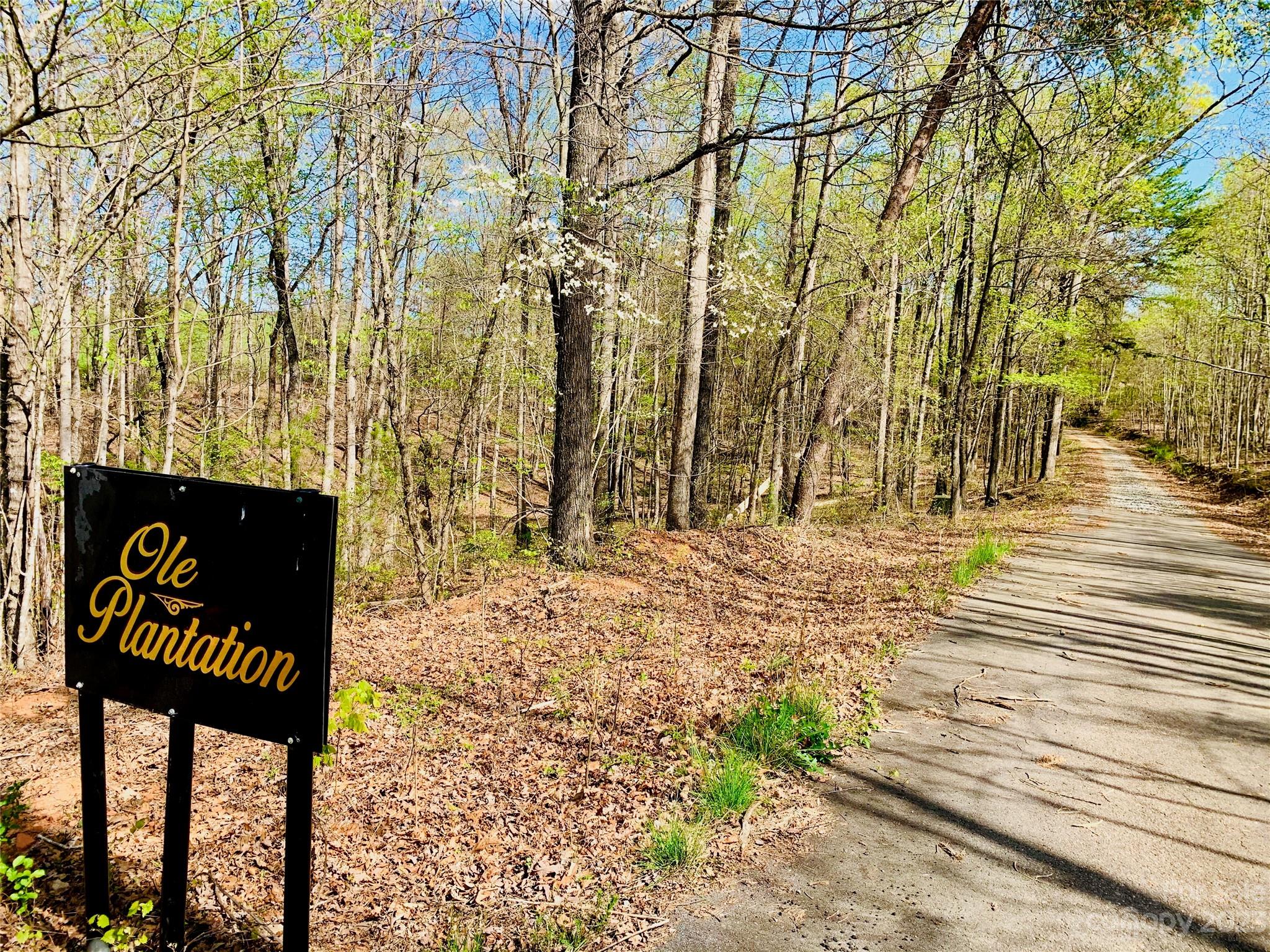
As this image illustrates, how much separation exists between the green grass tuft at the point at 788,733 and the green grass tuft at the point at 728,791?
42 cm

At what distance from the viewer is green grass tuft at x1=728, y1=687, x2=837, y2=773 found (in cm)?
423

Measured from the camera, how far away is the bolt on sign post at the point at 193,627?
7.11ft

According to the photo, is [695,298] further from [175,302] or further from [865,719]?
[865,719]

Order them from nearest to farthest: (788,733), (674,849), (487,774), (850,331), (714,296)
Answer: (674,849)
(487,774)
(788,733)
(850,331)
(714,296)

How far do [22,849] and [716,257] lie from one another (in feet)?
38.4

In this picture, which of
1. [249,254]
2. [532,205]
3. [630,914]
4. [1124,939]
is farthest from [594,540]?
[249,254]

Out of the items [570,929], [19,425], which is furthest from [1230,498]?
[19,425]

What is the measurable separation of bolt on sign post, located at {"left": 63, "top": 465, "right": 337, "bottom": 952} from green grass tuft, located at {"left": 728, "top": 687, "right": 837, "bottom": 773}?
2.79 m

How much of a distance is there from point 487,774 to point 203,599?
2.33 m

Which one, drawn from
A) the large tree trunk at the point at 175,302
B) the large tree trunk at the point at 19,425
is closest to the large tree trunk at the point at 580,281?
the large tree trunk at the point at 175,302

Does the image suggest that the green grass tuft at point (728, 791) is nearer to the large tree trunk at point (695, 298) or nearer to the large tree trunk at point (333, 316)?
the large tree trunk at point (695, 298)

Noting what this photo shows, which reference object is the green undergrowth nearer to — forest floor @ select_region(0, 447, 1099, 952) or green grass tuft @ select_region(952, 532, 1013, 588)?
forest floor @ select_region(0, 447, 1099, 952)

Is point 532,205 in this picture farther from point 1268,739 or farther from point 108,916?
point 1268,739

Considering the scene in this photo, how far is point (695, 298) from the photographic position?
33.4ft
